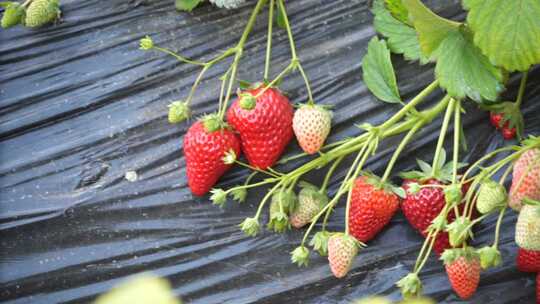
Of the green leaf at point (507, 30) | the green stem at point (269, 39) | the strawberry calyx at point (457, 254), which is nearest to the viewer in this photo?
the green leaf at point (507, 30)

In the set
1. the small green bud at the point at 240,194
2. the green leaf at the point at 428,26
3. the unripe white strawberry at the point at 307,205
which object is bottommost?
the unripe white strawberry at the point at 307,205

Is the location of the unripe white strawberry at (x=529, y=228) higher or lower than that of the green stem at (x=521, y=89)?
lower

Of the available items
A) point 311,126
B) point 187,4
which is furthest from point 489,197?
point 187,4

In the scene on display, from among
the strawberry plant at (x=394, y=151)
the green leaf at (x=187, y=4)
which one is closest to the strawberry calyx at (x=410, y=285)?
the strawberry plant at (x=394, y=151)

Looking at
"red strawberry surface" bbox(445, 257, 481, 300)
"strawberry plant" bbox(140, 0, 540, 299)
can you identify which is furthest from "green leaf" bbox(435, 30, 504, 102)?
"red strawberry surface" bbox(445, 257, 481, 300)

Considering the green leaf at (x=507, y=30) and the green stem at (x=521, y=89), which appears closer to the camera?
the green leaf at (x=507, y=30)

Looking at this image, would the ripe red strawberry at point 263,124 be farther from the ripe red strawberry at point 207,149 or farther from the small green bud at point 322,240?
the small green bud at point 322,240

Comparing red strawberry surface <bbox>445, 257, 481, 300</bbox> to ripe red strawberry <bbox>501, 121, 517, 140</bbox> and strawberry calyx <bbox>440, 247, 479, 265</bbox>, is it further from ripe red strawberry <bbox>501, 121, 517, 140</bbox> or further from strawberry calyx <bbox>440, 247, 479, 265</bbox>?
ripe red strawberry <bbox>501, 121, 517, 140</bbox>
